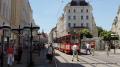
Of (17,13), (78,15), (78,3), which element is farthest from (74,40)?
(78,3)

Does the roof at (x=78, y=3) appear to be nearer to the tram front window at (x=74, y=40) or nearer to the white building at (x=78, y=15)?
→ the white building at (x=78, y=15)

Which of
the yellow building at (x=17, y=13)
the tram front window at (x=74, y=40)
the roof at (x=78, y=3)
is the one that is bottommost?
the tram front window at (x=74, y=40)

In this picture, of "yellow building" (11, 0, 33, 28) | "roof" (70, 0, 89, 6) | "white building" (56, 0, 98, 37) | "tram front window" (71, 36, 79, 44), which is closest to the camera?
"tram front window" (71, 36, 79, 44)

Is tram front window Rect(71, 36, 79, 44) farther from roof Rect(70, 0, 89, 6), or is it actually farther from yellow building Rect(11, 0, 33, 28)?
roof Rect(70, 0, 89, 6)

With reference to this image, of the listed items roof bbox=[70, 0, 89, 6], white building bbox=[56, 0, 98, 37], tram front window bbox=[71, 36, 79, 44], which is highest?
roof bbox=[70, 0, 89, 6]

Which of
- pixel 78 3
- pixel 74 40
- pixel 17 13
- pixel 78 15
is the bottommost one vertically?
pixel 74 40

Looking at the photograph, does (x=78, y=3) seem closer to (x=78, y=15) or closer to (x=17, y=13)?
(x=78, y=15)

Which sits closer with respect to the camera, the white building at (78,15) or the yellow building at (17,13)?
the yellow building at (17,13)

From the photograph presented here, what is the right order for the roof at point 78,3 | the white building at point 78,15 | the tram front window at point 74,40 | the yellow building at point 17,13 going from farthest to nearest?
the roof at point 78,3
the white building at point 78,15
the yellow building at point 17,13
the tram front window at point 74,40

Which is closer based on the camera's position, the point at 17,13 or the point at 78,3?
the point at 17,13

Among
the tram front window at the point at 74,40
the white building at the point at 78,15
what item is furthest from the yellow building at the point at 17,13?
the white building at the point at 78,15

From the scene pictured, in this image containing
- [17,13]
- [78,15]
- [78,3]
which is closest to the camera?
[17,13]

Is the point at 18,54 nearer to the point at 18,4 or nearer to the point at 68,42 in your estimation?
the point at 68,42

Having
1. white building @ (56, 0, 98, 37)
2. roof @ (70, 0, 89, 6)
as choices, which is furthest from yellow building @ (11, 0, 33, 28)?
roof @ (70, 0, 89, 6)
